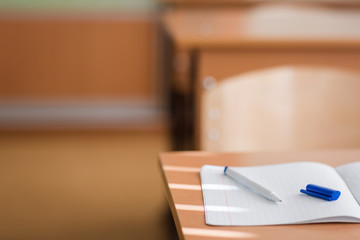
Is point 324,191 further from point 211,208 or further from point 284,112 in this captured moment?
point 284,112

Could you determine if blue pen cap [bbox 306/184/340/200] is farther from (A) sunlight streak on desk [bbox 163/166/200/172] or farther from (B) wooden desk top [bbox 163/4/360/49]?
(B) wooden desk top [bbox 163/4/360/49]

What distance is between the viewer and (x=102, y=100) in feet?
11.5

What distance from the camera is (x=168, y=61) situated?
352 centimetres

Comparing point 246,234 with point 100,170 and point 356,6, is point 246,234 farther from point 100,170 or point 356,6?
point 356,6

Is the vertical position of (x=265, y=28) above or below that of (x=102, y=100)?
Answer: above

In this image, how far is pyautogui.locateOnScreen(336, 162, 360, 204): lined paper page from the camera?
2.79 ft

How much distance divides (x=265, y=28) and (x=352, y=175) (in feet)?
5.24

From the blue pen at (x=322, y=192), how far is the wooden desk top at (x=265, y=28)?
4.17 feet

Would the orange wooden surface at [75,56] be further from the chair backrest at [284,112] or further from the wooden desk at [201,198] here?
the wooden desk at [201,198]

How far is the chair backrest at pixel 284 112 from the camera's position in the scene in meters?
1.37

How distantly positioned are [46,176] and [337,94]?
6.04ft

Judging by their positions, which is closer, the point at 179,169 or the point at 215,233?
the point at 215,233

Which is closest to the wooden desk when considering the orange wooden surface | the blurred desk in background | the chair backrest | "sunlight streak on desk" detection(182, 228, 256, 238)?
"sunlight streak on desk" detection(182, 228, 256, 238)

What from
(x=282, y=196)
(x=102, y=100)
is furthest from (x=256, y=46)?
(x=102, y=100)
